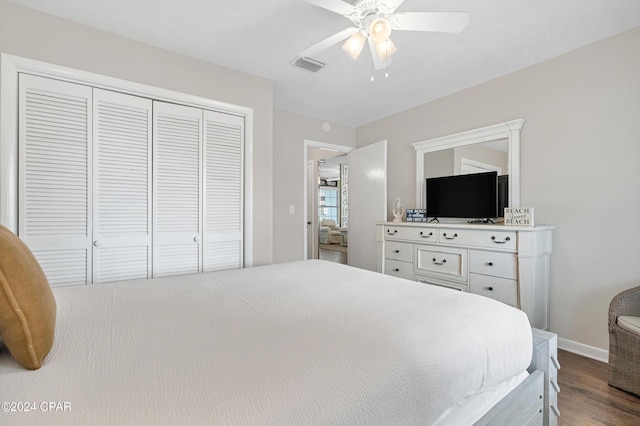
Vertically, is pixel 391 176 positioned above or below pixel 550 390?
above

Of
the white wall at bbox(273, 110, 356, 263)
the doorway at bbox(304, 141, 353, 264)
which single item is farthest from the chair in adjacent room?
the white wall at bbox(273, 110, 356, 263)

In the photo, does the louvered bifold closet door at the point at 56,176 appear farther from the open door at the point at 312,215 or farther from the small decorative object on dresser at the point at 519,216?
the open door at the point at 312,215

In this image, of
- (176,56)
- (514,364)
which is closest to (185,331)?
(514,364)

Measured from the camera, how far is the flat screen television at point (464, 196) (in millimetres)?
2832

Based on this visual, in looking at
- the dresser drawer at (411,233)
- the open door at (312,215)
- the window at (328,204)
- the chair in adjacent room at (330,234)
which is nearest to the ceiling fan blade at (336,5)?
the dresser drawer at (411,233)

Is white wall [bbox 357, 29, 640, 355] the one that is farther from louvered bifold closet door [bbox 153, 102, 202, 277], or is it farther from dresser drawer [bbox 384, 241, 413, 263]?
louvered bifold closet door [bbox 153, 102, 202, 277]

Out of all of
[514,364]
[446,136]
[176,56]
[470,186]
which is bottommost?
[514,364]

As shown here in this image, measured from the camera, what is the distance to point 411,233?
3119 mm

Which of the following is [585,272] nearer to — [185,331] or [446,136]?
[446,136]

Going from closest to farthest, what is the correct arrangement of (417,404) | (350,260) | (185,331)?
(417,404)
(185,331)
(350,260)

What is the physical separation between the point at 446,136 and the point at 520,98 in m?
0.74

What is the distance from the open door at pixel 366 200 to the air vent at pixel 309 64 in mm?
1419

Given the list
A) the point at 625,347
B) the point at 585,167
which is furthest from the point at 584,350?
the point at 585,167

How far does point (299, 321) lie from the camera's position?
1.02m
